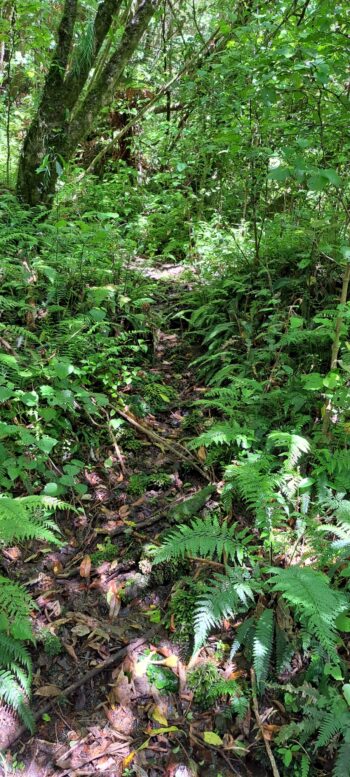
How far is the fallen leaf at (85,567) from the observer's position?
317cm

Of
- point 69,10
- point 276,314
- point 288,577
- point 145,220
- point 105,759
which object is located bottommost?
point 105,759

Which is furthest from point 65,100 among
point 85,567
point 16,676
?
point 16,676

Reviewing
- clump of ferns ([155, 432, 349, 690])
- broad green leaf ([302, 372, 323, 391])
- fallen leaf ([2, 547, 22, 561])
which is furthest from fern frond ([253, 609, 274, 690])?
fallen leaf ([2, 547, 22, 561])

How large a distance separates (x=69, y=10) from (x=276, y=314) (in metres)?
4.50

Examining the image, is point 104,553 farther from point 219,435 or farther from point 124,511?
point 219,435

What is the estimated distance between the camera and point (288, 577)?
2551 mm

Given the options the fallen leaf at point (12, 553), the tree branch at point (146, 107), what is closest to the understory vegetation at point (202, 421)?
the fallen leaf at point (12, 553)

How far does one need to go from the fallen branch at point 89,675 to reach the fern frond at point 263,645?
65 cm

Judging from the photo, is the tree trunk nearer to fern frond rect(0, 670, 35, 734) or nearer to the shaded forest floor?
the shaded forest floor

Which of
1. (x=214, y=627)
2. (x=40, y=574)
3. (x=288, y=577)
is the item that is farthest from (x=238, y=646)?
(x=40, y=574)

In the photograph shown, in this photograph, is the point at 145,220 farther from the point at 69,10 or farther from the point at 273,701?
the point at 273,701

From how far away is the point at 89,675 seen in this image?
2697 mm

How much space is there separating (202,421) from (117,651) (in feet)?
6.80

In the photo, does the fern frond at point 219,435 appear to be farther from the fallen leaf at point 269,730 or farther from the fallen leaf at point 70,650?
the fallen leaf at point 269,730
